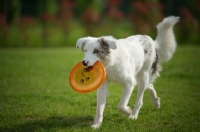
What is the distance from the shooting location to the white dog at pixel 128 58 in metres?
5.79

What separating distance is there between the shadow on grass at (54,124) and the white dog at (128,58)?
38cm

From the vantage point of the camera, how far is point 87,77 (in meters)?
6.20

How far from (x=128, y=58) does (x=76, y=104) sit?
2032 mm

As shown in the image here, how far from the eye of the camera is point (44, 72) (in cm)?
1195

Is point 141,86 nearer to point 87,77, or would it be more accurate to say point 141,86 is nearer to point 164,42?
point 87,77

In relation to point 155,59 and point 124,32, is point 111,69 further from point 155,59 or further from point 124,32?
point 124,32

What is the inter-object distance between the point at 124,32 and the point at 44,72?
44.2 ft

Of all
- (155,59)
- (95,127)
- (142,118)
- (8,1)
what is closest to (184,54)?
(155,59)

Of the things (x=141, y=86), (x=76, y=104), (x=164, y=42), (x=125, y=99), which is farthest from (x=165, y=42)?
(x=76, y=104)

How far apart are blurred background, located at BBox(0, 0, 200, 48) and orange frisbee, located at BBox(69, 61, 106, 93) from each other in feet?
55.9

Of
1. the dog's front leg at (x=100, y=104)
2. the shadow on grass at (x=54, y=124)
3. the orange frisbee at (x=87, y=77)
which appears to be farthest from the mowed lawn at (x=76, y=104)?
the orange frisbee at (x=87, y=77)

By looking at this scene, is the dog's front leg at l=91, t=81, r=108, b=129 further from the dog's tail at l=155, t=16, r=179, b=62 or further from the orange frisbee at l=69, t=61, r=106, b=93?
the dog's tail at l=155, t=16, r=179, b=62

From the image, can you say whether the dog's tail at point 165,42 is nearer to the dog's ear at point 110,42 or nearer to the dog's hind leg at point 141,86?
the dog's hind leg at point 141,86

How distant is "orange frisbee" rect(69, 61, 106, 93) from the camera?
5.69 metres
